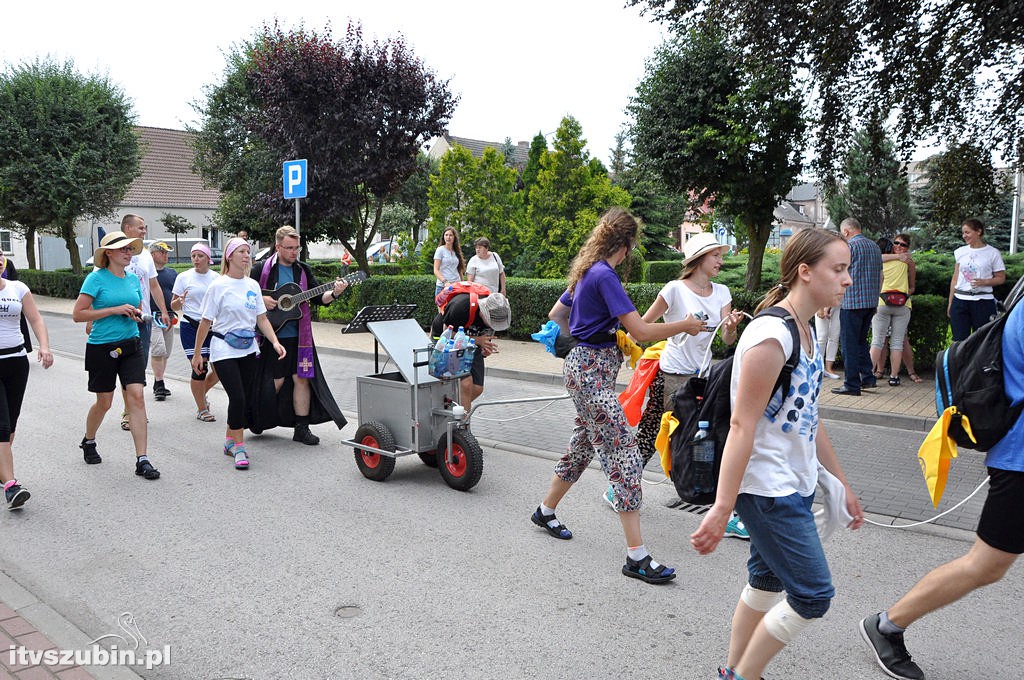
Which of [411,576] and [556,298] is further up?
[556,298]

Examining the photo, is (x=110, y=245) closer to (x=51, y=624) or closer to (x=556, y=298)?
(x=51, y=624)

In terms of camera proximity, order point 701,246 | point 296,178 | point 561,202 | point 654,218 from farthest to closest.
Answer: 1. point 654,218
2. point 561,202
3. point 296,178
4. point 701,246

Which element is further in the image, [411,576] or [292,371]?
[292,371]

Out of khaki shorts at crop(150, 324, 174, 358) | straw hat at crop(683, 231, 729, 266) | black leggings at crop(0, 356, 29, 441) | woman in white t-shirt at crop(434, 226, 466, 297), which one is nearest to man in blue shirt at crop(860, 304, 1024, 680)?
straw hat at crop(683, 231, 729, 266)

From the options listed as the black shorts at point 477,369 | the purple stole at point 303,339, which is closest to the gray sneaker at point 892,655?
the black shorts at point 477,369

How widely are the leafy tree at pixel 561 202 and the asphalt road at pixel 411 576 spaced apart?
14414 millimetres

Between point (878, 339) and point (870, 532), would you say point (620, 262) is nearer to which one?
point (870, 532)

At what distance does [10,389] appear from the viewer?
5.79 m

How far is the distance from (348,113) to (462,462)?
14.7 m

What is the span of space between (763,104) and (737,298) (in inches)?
122

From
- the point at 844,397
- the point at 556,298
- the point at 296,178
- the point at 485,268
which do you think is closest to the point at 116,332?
the point at 485,268

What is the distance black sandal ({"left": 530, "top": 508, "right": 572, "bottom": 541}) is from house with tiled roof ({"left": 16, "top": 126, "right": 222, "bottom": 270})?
44.4m

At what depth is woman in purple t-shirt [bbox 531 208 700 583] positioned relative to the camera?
443cm

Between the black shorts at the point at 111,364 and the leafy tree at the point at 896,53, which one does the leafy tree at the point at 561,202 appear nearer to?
the leafy tree at the point at 896,53
